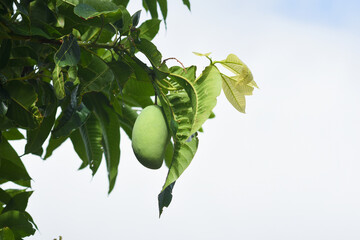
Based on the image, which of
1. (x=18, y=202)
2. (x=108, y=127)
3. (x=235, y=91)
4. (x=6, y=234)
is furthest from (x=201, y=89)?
(x=18, y=202)

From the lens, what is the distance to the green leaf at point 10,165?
5.56 ft

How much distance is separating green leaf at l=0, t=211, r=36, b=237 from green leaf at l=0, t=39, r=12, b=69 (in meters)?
0.50

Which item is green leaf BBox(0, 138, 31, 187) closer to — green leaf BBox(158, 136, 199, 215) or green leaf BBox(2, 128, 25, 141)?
green leaf BBox(2, 128, 25, 141)

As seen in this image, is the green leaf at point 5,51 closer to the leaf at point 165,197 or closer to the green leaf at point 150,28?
the green leaf at point 150,28

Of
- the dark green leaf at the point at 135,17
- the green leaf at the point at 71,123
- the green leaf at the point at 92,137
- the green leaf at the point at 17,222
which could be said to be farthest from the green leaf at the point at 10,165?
the dark green leaf at the point at 135,17

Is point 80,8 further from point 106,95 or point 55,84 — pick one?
point 106,95

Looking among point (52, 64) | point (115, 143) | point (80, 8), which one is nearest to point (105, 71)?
point (52, 64)

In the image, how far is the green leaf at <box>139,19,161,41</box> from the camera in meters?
1.33

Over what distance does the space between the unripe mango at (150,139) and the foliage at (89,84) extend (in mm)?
27

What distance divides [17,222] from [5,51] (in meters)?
0.58

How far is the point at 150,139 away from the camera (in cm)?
111

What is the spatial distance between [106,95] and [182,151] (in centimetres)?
59

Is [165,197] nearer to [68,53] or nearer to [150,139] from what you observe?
[150,139]

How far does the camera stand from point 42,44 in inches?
53.1
